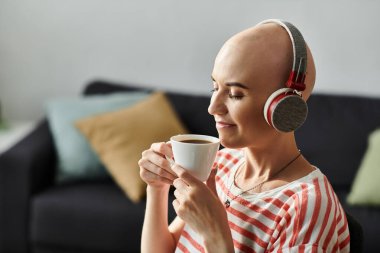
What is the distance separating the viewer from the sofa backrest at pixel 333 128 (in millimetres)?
2850

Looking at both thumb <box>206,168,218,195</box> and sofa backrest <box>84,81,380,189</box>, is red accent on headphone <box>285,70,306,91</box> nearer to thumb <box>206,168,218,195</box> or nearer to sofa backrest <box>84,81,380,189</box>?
thumb <box>206,168,218,195</box>

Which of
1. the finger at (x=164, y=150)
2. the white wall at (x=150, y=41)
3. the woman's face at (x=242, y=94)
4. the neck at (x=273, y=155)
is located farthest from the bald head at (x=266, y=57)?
the white wall at (x=150, y=41)

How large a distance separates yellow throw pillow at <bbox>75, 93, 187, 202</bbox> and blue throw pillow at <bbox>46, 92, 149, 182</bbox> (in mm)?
79

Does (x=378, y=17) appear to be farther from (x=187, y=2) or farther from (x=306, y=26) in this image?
(x=187, y=2)

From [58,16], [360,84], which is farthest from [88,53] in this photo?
[360,84]

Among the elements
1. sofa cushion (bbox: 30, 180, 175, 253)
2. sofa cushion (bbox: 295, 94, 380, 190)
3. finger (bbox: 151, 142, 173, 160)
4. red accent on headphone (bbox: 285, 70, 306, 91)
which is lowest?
sofa cushion (bbox: 30, 180, 175, 253)

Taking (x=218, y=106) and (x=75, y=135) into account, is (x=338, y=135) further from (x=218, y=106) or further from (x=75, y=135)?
(x=218, y=106)

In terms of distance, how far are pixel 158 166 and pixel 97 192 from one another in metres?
1.62

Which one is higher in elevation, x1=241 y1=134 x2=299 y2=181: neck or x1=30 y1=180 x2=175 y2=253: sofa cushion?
x1=241 y1=134 x2=299 y2=181: neck

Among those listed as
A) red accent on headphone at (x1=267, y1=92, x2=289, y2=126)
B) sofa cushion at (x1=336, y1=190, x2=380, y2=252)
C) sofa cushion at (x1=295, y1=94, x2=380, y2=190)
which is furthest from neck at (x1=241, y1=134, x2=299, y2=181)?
sofa cushion at (x1=295, y1=94, x2=380, y2=190)

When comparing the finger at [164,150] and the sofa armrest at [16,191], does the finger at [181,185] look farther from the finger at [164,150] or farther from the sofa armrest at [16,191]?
the sofa armrest at [16,191]

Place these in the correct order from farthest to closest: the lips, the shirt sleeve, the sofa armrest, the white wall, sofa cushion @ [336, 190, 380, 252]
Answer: the white wall, the sofa armrest, sofa cushion @ [336, 190, 380, 252], the lips, the shirt sleeve

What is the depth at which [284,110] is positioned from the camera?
104cm

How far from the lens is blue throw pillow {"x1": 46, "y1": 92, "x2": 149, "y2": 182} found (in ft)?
9.46
